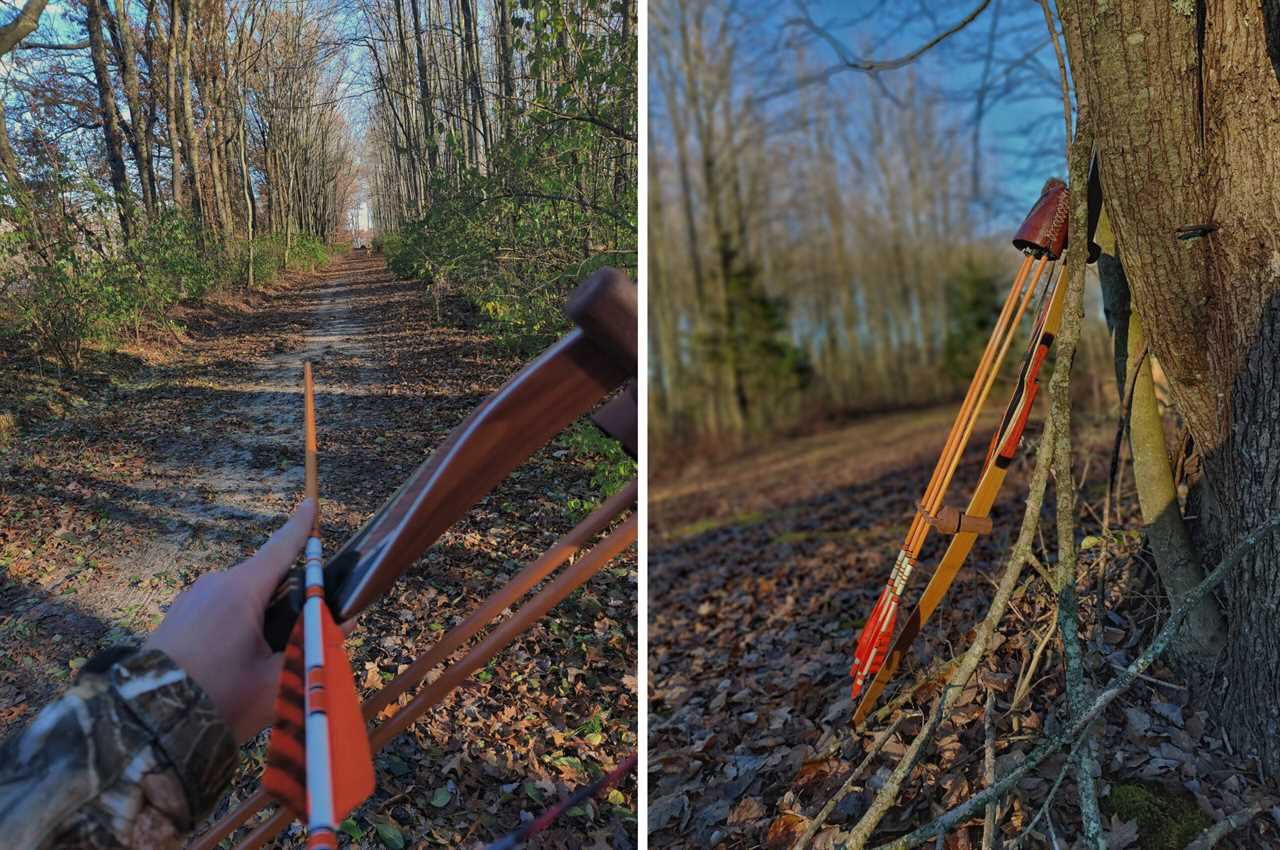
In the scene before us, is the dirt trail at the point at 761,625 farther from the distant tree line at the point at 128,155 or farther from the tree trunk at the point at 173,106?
the tree trunk at the point at 173,106

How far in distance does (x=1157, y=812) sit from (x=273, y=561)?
5.10ft

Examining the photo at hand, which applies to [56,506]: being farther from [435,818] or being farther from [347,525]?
[435,818]

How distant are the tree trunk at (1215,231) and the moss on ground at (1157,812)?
7.1 inches

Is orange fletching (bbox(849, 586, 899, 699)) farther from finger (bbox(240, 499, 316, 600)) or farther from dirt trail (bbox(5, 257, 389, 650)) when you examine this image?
dirt trail (bbox(5, 257, 389, 650))

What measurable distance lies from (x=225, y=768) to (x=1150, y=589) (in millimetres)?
1930

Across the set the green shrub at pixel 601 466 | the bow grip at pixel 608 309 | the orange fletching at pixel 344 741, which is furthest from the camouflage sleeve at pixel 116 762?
the green shrub at pixel 601 466

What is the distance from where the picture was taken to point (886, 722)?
1758 mm

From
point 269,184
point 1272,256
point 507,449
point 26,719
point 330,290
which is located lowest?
point 26,719

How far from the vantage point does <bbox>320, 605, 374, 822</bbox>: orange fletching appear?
19.1 inches

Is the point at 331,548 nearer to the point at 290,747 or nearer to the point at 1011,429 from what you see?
the point at 1011,429

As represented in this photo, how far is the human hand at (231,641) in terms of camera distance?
648mm

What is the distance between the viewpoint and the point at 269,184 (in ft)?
54.4

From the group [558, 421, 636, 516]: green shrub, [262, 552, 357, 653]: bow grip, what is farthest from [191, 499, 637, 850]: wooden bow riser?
[558, 421, 636, 516]: green shrub

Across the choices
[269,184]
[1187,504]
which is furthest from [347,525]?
[269,184]
